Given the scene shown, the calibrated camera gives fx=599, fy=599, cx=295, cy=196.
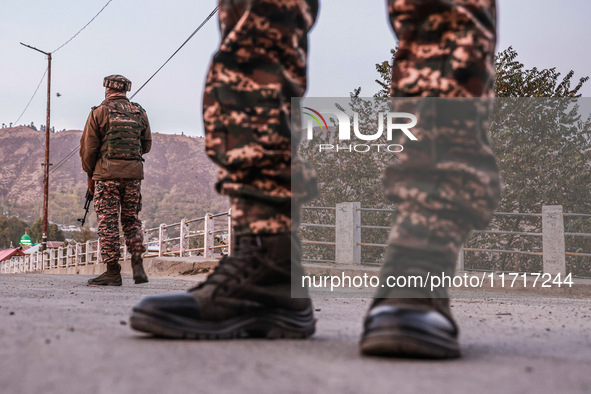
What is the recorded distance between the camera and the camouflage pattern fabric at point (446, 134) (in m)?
1.17

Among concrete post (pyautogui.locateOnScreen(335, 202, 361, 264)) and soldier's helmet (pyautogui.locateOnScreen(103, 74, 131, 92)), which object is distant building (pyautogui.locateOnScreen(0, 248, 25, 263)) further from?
soldier's helmet (pyautogui.locateOnScreen(103, 74, 131, 92))

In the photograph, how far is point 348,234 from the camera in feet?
32.0

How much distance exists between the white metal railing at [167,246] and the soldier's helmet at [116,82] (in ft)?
10.6

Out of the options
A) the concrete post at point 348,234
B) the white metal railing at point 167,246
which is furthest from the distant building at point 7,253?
the concrete post at point 348,234

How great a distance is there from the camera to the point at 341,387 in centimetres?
78

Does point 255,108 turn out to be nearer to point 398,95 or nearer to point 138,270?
point 398,95

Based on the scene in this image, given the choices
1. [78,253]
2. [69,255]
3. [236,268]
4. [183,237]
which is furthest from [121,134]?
[69,255]

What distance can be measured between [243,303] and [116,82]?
14.2 ft

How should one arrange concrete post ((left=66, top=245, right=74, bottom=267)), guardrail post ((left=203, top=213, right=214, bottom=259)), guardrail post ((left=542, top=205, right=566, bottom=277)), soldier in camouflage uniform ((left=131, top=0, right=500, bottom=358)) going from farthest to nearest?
concrete post ((left=66, top=245, right=74, bottom=267)), guardrail post ((left=203, top=213, right=214, bottom=259)), guardrail post ((left=542, top=205, right=566, bottom=277)), soldier in camouflage uniform ((left=131, top=0, right=500, bottom=358))

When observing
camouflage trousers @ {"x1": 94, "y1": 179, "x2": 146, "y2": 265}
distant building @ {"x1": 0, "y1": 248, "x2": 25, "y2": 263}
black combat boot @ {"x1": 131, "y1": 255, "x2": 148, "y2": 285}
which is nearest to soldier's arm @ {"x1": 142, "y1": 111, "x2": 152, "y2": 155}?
camouflage trousers @ {"x1": 94, "y1": 179, "x2": 146, "y2": 265}

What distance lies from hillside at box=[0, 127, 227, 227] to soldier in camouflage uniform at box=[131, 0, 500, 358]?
13065cm

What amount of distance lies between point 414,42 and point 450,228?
1.30 ft

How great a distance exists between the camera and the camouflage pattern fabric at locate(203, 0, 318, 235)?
1.34 meters

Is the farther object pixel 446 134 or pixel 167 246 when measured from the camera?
pixel 167 246
